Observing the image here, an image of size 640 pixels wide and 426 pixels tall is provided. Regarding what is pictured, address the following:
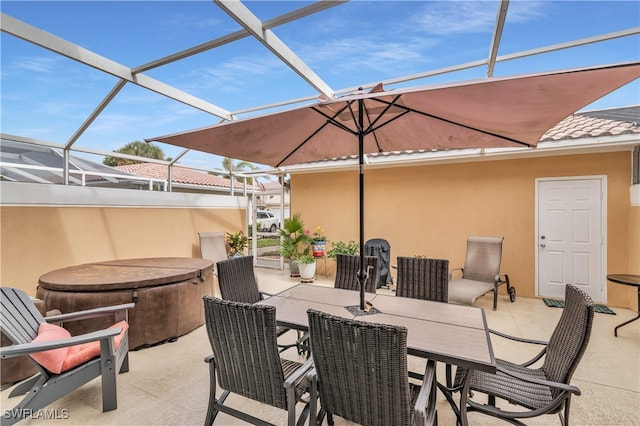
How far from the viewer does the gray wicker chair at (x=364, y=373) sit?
158 centimetres

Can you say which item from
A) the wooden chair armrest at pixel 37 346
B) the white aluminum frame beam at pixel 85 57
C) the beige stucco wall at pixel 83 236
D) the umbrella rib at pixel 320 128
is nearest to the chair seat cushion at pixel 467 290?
the umbrella rib at pixel 320 128

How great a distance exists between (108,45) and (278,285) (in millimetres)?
5312

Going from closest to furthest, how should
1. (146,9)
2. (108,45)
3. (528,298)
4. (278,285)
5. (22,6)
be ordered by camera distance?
(22,6) → (108,45) → (146,9) → (528,298) → (278,285)

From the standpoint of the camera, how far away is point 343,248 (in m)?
7.35

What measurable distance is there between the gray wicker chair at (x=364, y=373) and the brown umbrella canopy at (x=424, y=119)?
147 cm

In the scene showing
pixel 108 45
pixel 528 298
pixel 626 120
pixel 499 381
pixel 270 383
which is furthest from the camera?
pixel 528 298

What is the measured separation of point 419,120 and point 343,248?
15.8 ft

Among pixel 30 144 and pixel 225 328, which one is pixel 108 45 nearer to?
pixel 30 144

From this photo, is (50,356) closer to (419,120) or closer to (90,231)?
(90,231)

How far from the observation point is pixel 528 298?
5949 millimetres

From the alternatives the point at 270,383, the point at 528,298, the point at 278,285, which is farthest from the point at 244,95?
the point at 528,298

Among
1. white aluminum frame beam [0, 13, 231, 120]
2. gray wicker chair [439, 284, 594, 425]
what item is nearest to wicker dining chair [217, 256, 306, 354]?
gray wicker chair [439, 284, 594, 425]
